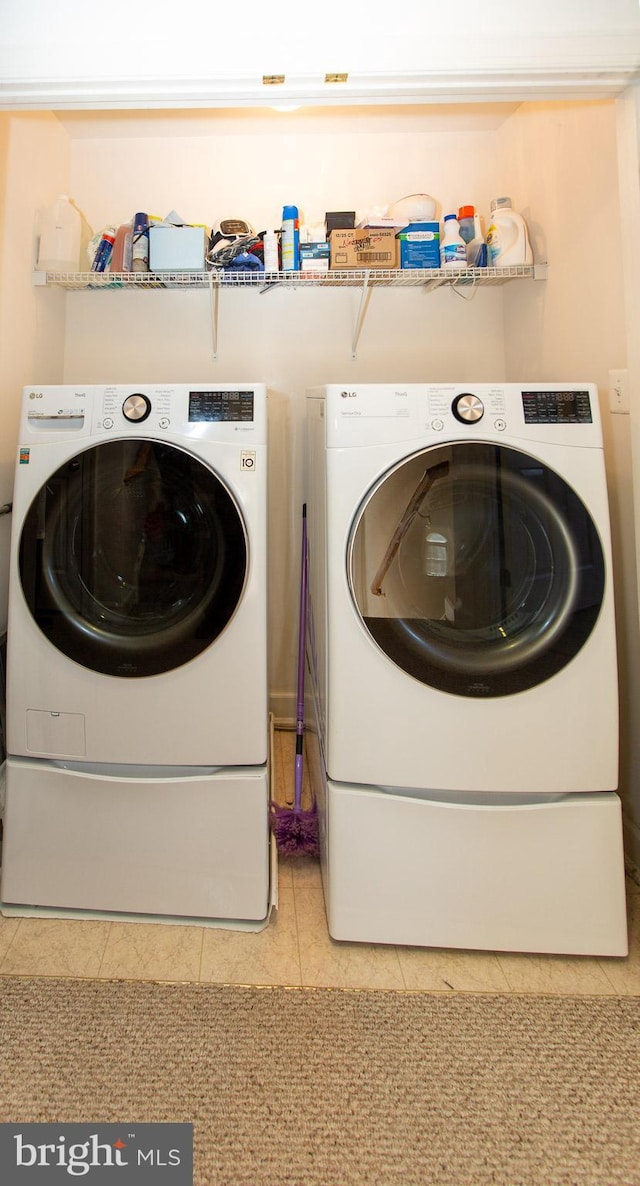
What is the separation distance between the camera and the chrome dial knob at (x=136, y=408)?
49.8 inches

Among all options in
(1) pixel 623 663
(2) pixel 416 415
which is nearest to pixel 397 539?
(2) pixel 416 415

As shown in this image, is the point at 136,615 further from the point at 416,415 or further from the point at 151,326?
the point at 151,326

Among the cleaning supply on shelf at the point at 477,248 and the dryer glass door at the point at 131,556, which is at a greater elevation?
the cleaning supply on shelf at the point at 477,248

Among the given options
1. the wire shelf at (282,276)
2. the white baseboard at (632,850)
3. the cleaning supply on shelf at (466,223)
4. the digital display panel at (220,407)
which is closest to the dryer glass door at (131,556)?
the digital display panel at (220,407)

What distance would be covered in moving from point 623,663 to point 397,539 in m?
0.79

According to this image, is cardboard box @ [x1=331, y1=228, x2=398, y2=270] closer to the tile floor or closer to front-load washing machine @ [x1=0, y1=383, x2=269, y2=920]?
front-load washing machine @ [x1=0, y1=383, x2=269, y2=920]

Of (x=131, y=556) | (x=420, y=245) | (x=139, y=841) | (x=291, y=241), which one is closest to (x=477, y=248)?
(x=420, y=245)

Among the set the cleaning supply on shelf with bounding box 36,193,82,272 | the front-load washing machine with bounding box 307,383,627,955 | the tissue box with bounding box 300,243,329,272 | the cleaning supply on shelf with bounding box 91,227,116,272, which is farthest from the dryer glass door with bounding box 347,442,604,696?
the cleaning supply on shelf with bounding box 36,193,82,272

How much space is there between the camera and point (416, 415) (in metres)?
1.20

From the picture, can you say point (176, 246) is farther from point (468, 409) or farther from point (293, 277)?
point (468, 409)

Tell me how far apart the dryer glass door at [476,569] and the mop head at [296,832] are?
68 centimetres

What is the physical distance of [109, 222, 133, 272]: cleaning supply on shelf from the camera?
180 centimetres

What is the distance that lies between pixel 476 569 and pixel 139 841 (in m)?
1.05

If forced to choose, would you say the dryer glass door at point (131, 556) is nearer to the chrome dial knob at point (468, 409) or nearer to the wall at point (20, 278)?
the wall at point (20, 278)
